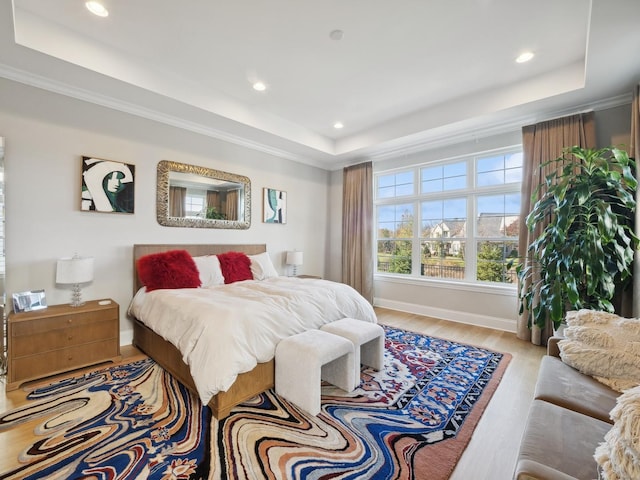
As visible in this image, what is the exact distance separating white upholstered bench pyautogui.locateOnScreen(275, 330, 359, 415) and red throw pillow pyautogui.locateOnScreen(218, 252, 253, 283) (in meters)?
1.66

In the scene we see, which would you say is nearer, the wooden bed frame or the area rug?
the area rug

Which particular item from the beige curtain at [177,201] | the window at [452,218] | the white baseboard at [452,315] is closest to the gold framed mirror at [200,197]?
the beige curtain at [177,201]

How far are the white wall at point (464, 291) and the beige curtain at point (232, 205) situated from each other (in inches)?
97.9

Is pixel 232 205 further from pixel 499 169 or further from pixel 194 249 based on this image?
pixel 499 169

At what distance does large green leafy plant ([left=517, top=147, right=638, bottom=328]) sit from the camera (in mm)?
2551

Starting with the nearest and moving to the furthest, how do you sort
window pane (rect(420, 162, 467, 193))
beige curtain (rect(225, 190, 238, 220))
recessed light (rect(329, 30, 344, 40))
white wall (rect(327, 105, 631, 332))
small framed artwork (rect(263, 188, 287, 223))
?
1. recessed light (rect(329, 30, 344, 40))
2. white wall (rect(327, 105, 631, 332))
3. beige curtain (rect(225, 190, 238, 220))
4. window pane (rect(420, 162, 467, 193))
5. small framed artwork (rect(263, 188, 287, 223))

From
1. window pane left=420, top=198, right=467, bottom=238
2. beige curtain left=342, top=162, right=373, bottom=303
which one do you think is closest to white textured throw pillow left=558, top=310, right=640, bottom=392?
window pane left=420, top=198, right=467, bottom=238

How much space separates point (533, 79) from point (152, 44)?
3.82m

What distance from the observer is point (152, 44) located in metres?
2.66

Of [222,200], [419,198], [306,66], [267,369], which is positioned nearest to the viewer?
[267,369]

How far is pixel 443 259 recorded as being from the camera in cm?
456

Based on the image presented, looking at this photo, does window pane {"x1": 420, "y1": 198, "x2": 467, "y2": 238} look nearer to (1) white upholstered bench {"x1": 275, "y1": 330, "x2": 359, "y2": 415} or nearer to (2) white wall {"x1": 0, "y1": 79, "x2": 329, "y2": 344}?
(1) white upholstered bench {"x1": 275, "y1": 330, "x2": 359, "y2": 415}

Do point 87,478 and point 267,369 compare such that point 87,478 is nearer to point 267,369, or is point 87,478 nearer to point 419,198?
point 267,369

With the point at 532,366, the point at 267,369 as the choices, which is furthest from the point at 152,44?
the point at 532,366
